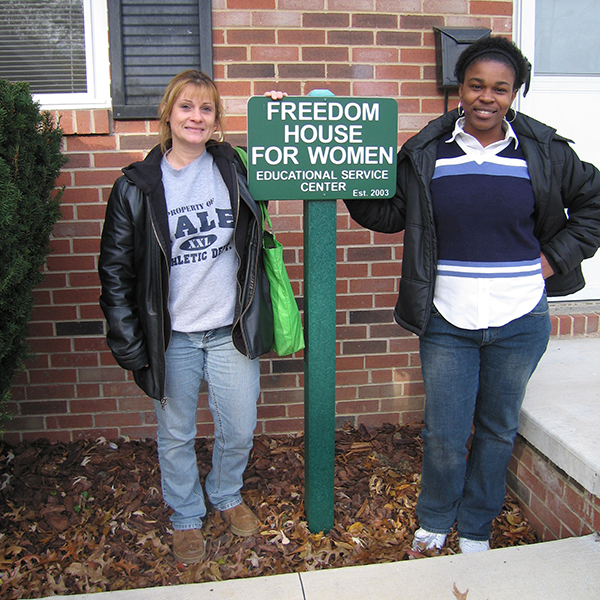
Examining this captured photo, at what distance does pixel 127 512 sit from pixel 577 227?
2336 mm

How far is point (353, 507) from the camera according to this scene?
2.70 metres

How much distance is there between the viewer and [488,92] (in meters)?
1.99

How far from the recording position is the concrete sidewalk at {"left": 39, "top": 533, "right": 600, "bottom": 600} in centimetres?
192

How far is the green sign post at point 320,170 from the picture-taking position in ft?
6.74

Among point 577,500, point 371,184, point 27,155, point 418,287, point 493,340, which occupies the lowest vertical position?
point 577,500

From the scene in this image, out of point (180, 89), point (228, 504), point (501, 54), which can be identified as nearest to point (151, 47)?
point (180, 89)

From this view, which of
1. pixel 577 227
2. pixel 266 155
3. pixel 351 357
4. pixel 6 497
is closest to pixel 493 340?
pixel 577 227

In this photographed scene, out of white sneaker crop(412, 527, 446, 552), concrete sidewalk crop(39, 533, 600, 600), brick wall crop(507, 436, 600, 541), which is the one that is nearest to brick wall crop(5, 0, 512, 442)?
brick wall crop(507, 436, 600, 541)

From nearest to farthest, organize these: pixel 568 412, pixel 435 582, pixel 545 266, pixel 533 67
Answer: pixel 435 582, pixel 545 266, pixel 568 412, pixel 533 67

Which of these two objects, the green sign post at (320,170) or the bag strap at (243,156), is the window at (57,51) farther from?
the green sign post at (320,170)

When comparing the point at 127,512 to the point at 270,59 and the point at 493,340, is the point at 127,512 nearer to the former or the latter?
the point at 493,340

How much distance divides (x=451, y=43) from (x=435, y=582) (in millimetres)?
2577

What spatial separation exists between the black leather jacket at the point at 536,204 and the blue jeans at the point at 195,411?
71cm

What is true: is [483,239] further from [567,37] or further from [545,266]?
[567,37]
